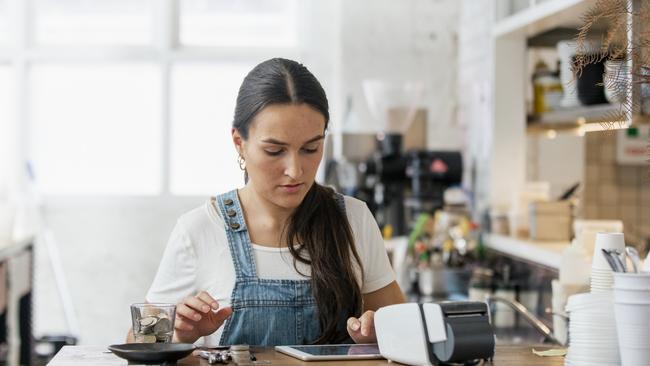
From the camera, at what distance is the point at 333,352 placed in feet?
7.65

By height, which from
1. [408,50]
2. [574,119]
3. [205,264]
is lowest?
[205,264]

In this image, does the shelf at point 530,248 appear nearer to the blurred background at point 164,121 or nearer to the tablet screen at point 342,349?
the blurred background at point 164,121

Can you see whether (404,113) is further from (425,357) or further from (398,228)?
(425,357)

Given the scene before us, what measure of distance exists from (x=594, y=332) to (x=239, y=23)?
18.5ft

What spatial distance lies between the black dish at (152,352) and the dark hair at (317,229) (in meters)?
0.50

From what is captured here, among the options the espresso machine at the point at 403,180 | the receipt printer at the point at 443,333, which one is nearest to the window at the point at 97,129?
the espresso machine at the point at 403,180

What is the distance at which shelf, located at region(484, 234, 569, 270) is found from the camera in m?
4.13

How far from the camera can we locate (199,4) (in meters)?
7.38

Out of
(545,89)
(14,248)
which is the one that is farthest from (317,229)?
Result: (14,248)

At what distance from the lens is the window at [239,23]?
739 centimetres

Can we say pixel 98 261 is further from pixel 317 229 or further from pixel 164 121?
pixel 317 229

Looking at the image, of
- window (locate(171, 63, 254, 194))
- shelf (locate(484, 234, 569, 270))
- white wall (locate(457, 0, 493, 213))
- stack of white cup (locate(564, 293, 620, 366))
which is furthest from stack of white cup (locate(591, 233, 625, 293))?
window (locate(171, 63, 254, 194))

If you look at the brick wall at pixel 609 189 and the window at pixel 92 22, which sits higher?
the window at pixel 92 22

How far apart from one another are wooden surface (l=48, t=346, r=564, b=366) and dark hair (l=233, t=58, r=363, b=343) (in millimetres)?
253
